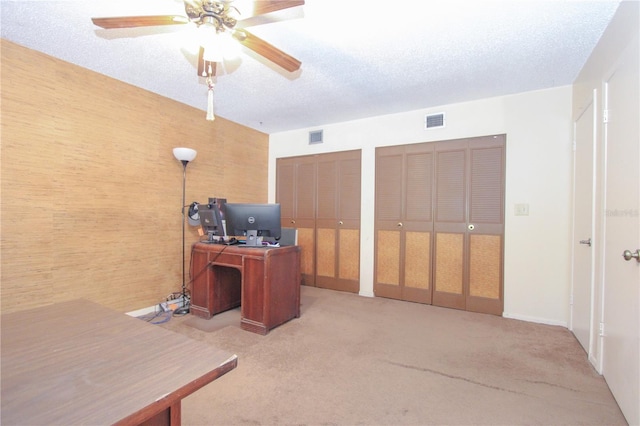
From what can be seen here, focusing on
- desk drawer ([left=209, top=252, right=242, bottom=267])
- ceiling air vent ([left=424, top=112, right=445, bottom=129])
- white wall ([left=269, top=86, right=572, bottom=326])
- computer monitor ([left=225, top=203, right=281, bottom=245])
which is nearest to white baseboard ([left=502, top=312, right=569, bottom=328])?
white wall ([left=269, top=86, right=572, bottom=326])

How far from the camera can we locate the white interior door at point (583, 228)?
8.03 ft

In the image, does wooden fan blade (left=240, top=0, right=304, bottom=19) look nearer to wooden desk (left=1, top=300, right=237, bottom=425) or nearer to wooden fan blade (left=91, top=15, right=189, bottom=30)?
wooden fan blade (left=91, top=15, right=189, bottom=30)

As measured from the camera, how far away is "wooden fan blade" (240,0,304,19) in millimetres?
1522

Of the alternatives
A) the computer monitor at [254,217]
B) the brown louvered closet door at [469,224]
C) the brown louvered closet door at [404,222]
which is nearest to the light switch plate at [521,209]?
the brown louvered closet door at [469,224]

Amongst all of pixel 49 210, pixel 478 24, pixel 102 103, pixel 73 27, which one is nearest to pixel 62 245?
pixel 49 210

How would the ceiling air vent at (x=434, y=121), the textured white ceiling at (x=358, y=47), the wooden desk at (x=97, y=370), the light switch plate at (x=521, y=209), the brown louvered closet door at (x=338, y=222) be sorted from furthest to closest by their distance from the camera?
1. the brown louvered closet door at (x=338, y=222)
2. the ceiling air vent at (x=434, y=121)
3. the light switch plate at (x=521, y=209)
4. the textured white ceiling at (x=358, y=47)
5. the wooden desk at (x=97, y=370)

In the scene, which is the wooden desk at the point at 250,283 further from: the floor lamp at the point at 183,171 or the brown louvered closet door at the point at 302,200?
the brown louvered closet door at the point at 302,200

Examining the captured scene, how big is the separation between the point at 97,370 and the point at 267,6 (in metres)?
1.79

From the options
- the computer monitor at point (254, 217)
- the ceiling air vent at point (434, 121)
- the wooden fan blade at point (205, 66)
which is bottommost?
the computer monitor at point (254, 217)

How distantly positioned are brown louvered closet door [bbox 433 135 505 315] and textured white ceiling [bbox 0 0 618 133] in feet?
2.36

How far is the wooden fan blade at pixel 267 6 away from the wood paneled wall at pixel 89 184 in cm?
183

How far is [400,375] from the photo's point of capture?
2217mm

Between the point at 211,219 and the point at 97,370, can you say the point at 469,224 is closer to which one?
the point at 211,219

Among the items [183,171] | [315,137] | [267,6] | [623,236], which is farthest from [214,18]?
[315,137]
